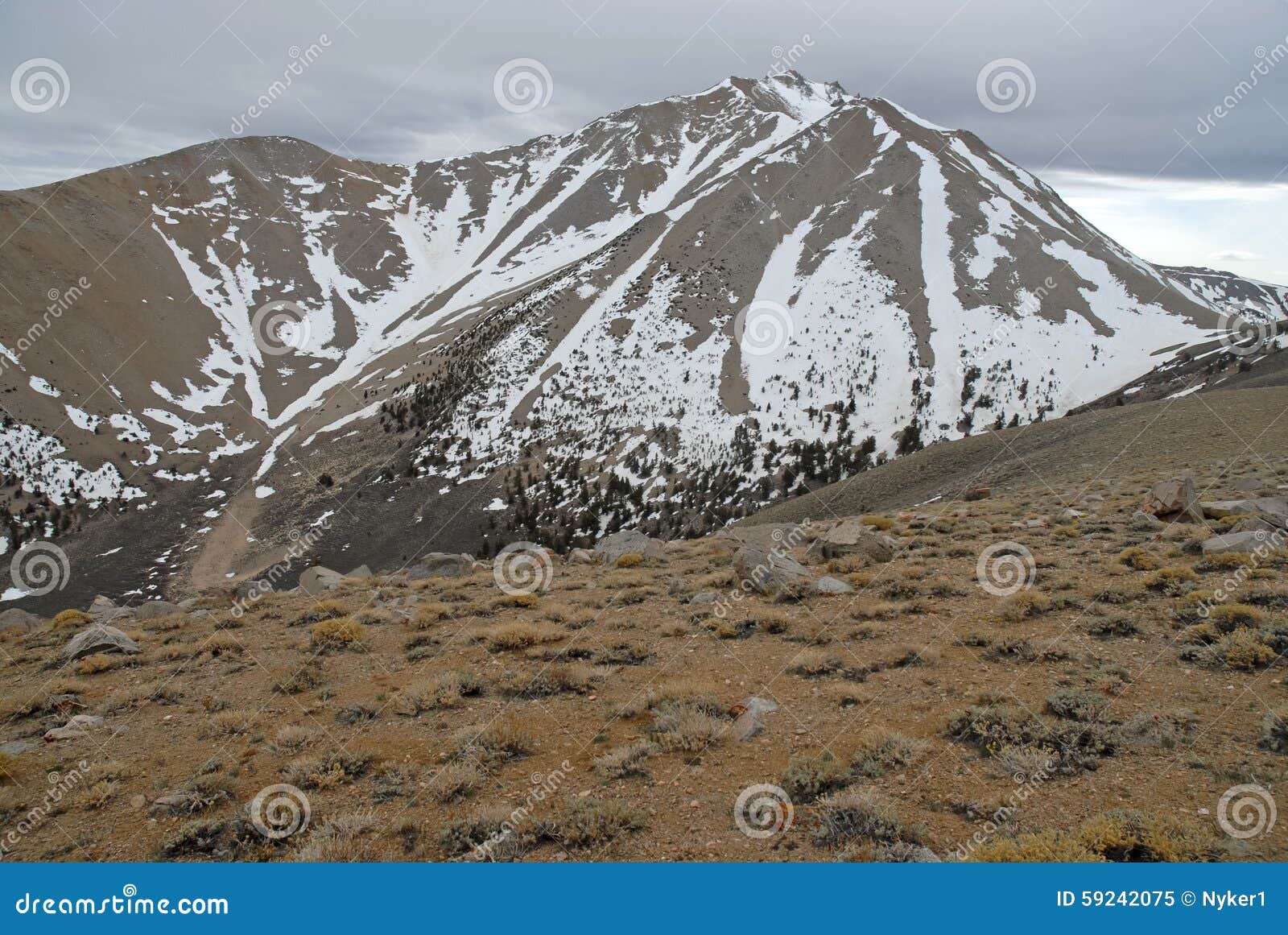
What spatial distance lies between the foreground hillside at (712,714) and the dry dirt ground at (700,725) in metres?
0.04

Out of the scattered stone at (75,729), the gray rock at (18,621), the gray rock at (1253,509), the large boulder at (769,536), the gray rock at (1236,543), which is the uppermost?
the gray rock at (1253,509)

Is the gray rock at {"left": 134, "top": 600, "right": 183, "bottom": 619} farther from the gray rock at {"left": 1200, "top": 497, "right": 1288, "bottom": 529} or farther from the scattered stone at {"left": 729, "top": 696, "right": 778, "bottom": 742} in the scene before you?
the gray rock at {"left": 1200, "top": 497, "right": 1288, "bottom": 529}

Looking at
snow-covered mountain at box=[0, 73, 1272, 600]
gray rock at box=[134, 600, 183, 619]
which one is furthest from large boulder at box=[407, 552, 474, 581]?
snow-covered mountain at box=[0, 73, 1272, 600]

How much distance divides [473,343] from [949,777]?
10419cm

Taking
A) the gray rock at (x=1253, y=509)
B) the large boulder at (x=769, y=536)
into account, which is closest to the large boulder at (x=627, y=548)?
the large boulder at (x=769, y=536)

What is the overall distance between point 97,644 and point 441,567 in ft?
26.6

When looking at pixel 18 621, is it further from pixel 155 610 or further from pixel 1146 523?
pixel 1146 523

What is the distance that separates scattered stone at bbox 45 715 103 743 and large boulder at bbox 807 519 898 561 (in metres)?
14.4

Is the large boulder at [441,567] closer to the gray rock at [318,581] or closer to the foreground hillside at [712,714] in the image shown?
the gray rock at [318,581]

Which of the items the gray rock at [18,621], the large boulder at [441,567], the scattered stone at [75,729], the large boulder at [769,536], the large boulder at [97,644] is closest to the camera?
the scattered stone at [75,729]

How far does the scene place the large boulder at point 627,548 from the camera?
1934 cm

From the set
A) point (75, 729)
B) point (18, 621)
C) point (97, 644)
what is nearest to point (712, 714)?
point (75, 729)

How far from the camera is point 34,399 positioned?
3457 inches

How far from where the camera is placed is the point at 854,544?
54.8ft
